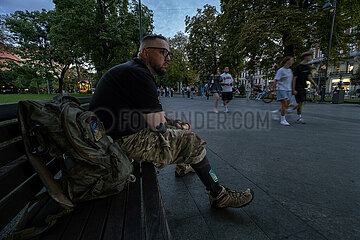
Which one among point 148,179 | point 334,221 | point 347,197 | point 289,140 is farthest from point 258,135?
point 148,179

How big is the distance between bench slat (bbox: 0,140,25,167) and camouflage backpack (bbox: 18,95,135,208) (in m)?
0.10

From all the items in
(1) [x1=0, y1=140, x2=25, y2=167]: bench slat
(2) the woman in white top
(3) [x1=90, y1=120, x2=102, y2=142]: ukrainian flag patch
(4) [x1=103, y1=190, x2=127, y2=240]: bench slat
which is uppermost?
(2) the woman in white top

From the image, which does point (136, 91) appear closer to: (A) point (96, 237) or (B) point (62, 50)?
(A) point (96, 237)

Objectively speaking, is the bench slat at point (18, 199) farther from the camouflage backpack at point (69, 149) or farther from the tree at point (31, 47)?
the tree at point (31, 47)

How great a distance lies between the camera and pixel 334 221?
157cm

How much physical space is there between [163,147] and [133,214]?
63cm

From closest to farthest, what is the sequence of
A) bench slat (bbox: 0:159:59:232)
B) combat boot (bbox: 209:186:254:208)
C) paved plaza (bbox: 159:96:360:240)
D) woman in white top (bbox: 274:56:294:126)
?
1. bench slat (bbox: 0:159:59:232)
2. paved plaza (bbox: 159:96:360:240)
3. combat boot (bbox: 209:186:254:208)
4. woman in white top (bbox: 274:56:294:126)

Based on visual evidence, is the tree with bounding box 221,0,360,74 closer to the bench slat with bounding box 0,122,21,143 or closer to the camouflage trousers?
the camouflage trousers

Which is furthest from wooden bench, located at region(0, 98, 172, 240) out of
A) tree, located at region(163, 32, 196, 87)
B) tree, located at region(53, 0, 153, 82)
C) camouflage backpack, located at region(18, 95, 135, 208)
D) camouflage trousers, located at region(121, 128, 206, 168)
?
tree, located at region(163, 32, 196, 87)

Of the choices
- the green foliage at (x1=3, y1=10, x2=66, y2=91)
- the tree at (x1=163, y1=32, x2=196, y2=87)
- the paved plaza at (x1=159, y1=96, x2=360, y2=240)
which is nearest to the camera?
the paved plaza at (x1=159, y1=96, x2=360, y2=240)

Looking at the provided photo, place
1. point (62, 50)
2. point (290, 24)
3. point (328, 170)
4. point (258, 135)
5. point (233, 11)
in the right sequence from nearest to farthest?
point (328, 170) → point (258, 135) → point (290, 24) → point (233, 11) → point (62, 50)

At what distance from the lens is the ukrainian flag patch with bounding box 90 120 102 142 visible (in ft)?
3.84

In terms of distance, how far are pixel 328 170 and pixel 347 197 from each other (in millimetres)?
729

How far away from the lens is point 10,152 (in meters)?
1.04
